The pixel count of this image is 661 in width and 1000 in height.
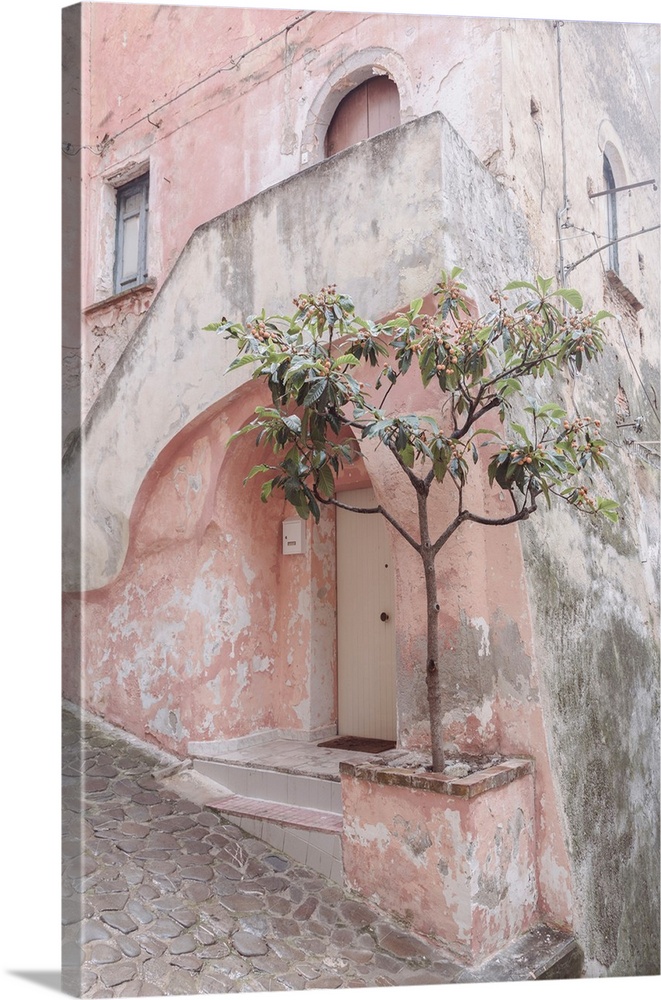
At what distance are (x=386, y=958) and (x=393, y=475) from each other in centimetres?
211

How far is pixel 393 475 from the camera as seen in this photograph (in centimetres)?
434

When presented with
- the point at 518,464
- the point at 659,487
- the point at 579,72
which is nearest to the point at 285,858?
the point at 518,464

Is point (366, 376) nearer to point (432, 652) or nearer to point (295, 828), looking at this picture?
point (432, 652)

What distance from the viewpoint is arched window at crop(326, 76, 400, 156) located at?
6.07m

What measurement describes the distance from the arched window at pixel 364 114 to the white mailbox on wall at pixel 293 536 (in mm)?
2675

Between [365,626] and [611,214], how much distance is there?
3178 millimetres

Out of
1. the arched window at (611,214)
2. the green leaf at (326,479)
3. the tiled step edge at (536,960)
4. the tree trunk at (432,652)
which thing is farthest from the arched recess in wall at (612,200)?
the tiled step edge at (536,960)

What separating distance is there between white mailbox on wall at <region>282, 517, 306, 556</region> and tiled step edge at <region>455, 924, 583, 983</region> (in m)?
2.68

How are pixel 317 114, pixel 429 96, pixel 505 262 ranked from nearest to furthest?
pixel 505 262
pixel 429 96
pixel 317 114

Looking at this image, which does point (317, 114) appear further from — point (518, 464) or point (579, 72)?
point (518, 464)

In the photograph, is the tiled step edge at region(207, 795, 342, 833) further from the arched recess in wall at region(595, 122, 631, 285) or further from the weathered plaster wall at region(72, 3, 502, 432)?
the arched recess in wall at region(595, 122, 631, 285)

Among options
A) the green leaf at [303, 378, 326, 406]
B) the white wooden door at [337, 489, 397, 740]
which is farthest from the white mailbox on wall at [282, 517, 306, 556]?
the green leaf at [303, 378, 326, 406]

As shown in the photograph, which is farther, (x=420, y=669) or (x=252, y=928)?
(x=420, y=669)

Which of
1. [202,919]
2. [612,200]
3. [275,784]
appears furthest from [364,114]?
[202,919]
